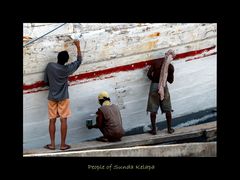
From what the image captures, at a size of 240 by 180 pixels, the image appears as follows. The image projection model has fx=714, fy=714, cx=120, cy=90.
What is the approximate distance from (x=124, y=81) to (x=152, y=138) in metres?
0.83

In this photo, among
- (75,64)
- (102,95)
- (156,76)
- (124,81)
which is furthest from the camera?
(124,81)

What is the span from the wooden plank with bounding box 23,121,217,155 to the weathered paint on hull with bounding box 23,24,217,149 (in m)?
0.16

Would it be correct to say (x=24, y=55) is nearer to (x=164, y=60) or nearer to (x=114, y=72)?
(x=114, y=72)

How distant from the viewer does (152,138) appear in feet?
30.4

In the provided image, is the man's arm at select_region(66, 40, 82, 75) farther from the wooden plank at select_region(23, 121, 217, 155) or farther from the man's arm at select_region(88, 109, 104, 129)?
the wooden plank at select_region(23, 121, 217, 155)

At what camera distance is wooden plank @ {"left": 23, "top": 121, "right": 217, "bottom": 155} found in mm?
8953

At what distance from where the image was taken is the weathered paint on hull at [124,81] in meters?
8.86

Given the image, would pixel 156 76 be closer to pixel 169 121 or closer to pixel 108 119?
pixel 169 121

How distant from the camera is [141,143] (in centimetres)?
918

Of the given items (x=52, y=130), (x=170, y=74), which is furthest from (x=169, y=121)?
(x=52, y=130)

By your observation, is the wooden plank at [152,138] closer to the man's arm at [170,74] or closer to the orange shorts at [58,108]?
the orange shorts at [58,108]

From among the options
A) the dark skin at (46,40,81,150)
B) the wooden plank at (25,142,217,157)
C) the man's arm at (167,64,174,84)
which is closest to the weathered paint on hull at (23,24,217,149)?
the dark skin at (46,40,81,150)

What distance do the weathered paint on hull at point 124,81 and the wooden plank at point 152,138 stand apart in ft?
0.52

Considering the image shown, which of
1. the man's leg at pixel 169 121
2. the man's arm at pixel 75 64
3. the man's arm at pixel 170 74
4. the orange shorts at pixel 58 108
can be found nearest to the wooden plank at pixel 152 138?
the man's leg at pixel 169 121
